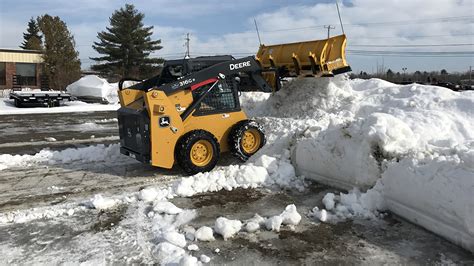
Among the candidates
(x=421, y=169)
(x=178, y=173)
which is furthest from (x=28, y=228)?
(x=421, y=169)

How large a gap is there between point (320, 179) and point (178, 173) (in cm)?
249

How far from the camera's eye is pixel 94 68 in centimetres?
5481

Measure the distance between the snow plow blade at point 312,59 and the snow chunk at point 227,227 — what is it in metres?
4.64

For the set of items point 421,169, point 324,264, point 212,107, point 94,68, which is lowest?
point 324,264

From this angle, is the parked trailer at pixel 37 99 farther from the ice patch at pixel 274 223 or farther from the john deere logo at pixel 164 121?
the ice patch at pixel 274 223

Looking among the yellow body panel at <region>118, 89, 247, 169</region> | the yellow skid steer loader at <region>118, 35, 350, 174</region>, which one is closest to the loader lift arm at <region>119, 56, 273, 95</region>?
the yellow skid steer loader at <region>118, 35, 350, 174</region>

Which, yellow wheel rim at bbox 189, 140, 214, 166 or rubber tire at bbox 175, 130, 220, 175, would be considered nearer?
rubber tire at bbox 175, 130, 220, 175

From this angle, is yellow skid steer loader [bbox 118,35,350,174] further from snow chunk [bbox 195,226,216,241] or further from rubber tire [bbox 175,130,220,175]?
snow chunk [bbox 195,226,216,241]

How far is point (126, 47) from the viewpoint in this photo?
5303 centimetres

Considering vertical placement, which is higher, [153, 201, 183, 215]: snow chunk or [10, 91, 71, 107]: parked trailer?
[10, 91, 71, 107]: parked trailer

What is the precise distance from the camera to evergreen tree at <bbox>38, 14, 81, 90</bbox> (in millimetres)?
44312

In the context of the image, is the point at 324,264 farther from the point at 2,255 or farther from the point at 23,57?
the point at 23,57

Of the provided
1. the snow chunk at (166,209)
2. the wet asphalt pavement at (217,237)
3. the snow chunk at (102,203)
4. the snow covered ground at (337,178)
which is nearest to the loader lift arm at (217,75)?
the snow covered ground at (337,178)

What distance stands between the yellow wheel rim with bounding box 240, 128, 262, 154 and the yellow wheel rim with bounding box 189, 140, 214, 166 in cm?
73
